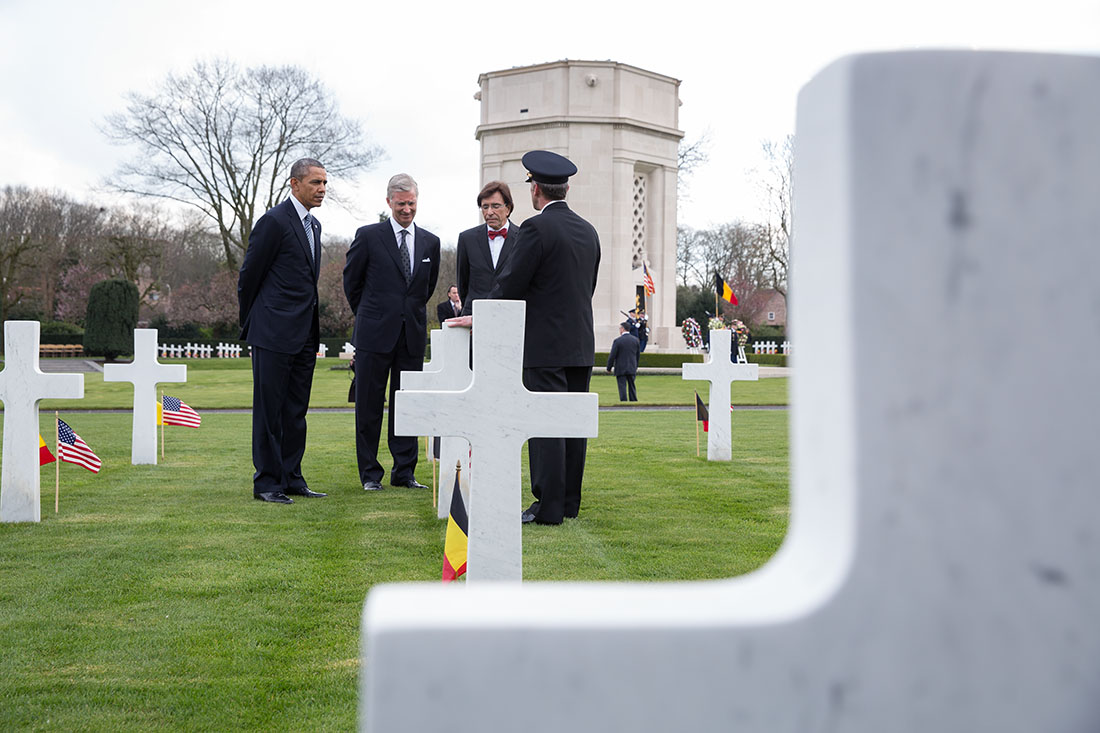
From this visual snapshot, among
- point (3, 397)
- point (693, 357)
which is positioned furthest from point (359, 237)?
point (693, 357)

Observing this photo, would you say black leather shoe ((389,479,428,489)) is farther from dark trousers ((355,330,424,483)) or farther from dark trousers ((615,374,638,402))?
dark trousers ((615,374,638,402))

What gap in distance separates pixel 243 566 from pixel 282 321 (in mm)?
2657

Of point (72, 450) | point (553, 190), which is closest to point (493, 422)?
point (553, 190)

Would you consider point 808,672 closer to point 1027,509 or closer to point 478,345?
point 1027,509

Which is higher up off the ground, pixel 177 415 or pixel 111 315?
pixel 111 315

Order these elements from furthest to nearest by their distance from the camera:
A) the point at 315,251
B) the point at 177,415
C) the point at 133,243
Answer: the point at 133,243, the point at 177,415, the point at 315,251

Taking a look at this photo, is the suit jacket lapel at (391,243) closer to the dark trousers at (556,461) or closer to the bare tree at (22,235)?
the dark trousers at (556,461)

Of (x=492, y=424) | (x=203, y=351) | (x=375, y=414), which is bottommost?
(x=375, y=414)

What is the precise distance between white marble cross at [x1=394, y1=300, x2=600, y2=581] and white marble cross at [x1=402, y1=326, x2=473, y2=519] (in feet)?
5.85

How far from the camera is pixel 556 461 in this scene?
580 cm

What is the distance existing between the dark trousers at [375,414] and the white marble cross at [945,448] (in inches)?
263

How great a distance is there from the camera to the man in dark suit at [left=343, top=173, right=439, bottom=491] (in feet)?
24.6

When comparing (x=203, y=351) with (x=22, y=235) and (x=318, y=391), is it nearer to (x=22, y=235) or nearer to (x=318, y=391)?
(x=22, y=235)

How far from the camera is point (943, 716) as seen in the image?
865 millimetres
